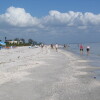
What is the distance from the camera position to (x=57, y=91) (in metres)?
9.57

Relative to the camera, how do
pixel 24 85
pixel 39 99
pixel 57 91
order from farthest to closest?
pixel 24 85, pixel 57 91, pixel 39 99

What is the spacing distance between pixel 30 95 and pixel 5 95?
3.04 feet

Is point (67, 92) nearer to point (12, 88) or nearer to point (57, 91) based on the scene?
point (57, 91)

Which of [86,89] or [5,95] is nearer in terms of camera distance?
[5,95]

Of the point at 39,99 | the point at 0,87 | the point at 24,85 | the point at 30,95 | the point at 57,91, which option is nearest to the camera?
the point at 39,99

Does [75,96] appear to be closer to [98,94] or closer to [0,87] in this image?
[98,94]

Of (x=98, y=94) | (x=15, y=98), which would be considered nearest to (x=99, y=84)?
(x=98, y=94)

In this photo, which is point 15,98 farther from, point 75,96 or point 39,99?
point 75,96

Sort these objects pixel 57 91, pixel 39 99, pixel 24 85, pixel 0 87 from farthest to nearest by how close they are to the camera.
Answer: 1. pixel 24 85
2. pixel 0 87
3. pixel 57 91
4. pixel 39 99

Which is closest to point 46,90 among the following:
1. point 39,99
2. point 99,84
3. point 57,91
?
point 57,91

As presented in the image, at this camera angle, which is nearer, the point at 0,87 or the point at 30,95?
the point at 30,95

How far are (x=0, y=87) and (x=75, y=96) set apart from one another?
3374mm

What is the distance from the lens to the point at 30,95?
8969 mm

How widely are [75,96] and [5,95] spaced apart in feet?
8.53
